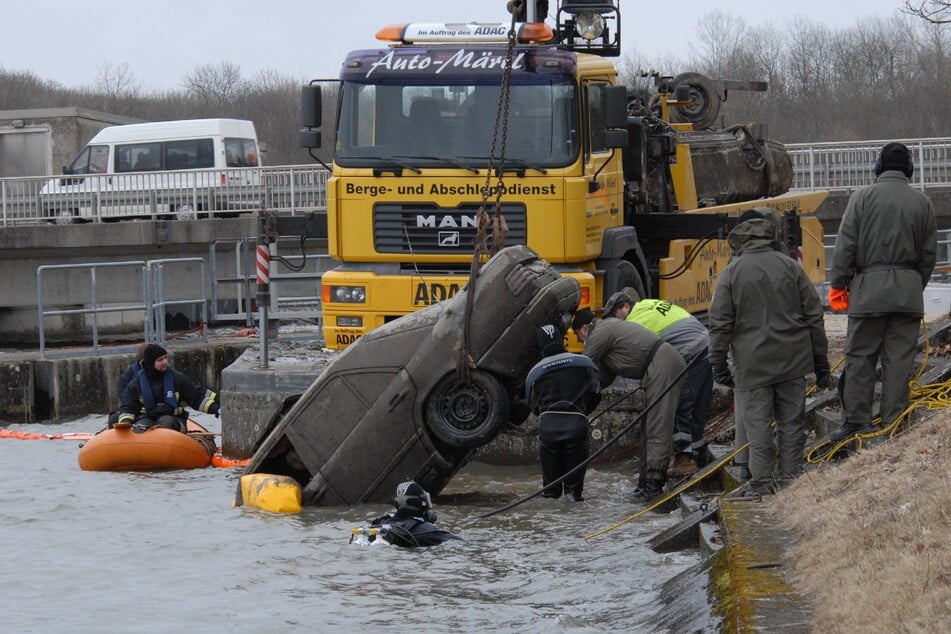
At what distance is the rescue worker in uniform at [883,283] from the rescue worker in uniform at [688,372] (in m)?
2.14

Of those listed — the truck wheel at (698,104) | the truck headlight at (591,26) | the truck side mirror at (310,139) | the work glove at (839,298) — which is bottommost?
the work glove at (839,298)

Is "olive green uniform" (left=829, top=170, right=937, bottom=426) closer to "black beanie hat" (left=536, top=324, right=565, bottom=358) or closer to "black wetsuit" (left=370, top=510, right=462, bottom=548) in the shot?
"black beanie hat" (left=536, top=324, right=565, bottom=358)

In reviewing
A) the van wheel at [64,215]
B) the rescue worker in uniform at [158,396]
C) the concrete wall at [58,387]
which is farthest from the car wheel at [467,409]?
the van wheel at [64,215]

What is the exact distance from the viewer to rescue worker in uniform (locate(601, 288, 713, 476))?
1095 cm

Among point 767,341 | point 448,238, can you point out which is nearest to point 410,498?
point 767,341

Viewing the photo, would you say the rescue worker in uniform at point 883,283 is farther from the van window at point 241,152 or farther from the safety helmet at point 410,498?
the van window at point 241,152

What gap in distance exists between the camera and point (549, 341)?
10.3 m

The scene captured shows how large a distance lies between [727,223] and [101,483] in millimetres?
6351

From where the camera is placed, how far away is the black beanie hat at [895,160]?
8.98 metres

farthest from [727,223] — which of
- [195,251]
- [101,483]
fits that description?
[195,251]

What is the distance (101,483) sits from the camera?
13.0 meters

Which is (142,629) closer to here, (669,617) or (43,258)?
(669,617)

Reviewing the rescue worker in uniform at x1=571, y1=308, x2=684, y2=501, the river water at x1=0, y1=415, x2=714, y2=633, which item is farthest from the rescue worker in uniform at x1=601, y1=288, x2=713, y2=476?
the river water at x1=0, y1=415, x2=714, y2=633

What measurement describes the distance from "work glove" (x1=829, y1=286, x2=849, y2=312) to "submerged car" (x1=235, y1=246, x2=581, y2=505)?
6.91 ft
